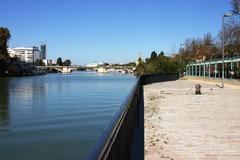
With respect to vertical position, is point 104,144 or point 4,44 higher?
point 4,44

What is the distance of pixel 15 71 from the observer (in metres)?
170

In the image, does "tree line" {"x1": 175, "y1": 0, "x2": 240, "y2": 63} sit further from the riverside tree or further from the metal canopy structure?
the riverside tree

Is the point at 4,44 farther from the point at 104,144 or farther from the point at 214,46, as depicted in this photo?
the point at 104,144

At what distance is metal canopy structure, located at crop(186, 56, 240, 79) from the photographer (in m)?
61.5

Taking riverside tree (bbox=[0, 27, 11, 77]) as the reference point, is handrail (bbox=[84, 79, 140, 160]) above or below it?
below

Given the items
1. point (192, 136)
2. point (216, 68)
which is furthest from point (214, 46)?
point (192, 136)

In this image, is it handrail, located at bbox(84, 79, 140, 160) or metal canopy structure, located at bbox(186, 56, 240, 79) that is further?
metal canopy structure, located at bbox(186, 56, 240, 79)

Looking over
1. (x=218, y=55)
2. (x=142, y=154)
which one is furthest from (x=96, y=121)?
(x=218, y=55)

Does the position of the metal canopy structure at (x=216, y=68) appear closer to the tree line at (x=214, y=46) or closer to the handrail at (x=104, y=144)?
the tree line at (x=214, y=46)

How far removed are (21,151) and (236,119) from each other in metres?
8.56

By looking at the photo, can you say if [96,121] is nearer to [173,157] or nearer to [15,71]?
[173,157]

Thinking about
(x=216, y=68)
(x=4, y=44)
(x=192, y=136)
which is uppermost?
(x=4, y=44)

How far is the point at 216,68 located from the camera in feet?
244

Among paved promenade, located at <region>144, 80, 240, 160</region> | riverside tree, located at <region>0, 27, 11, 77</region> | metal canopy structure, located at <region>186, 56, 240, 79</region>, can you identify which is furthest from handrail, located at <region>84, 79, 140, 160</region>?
riverside tree, located at <region>0, 27, 11, 77</region>
